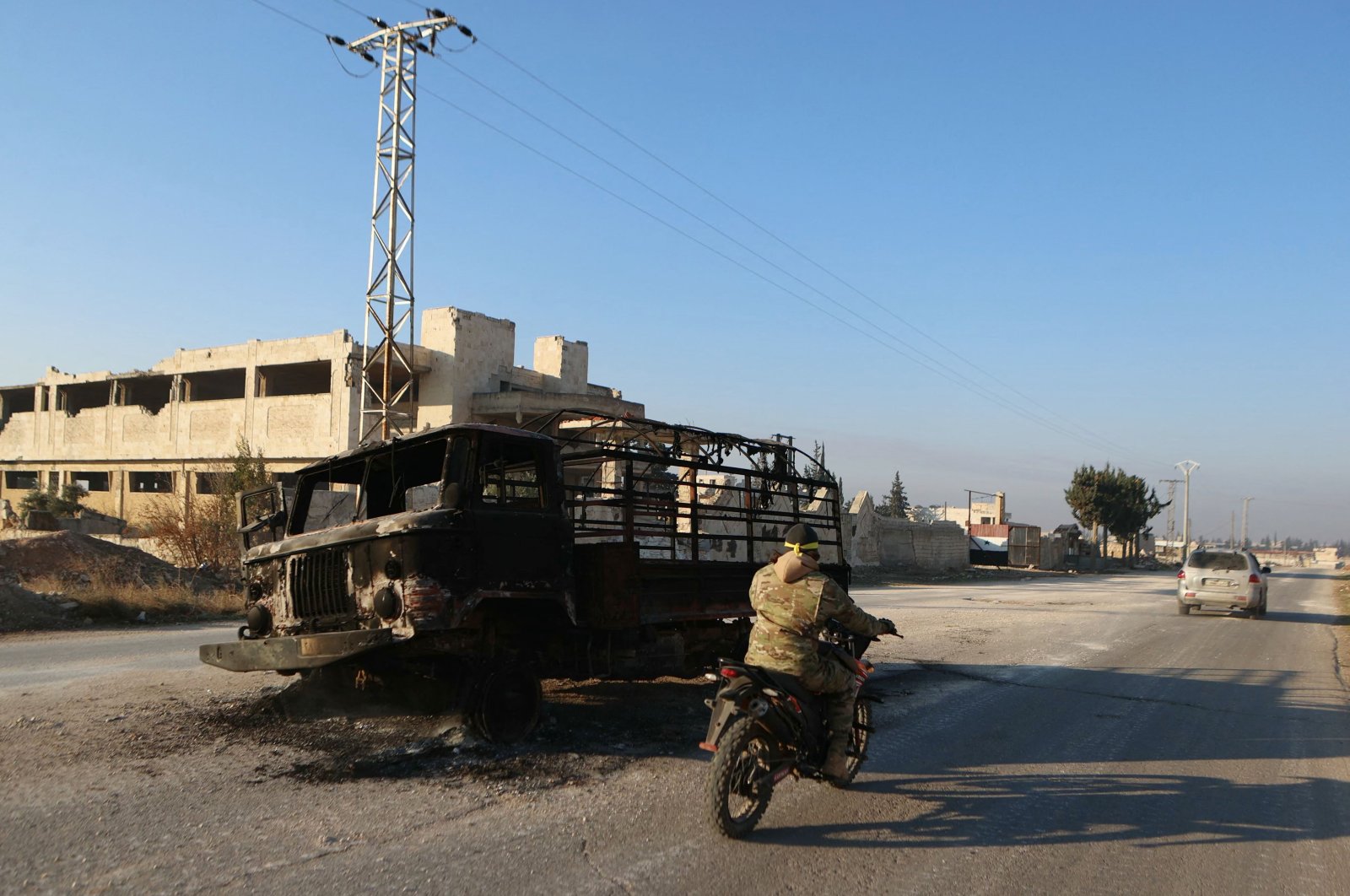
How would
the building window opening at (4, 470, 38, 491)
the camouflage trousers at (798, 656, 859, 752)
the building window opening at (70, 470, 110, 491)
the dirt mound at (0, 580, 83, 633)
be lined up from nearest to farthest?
the camouflage trousers at (798, 656, 859, 752) → the dirt mound at (0, 580, 83, 633) → the building window opening at (70, 470, 110, 491) → the building window opening at (4, 470, 38, 491)

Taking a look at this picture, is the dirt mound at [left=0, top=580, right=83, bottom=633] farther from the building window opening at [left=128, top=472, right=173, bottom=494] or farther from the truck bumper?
the building window opening at [left=128, top=472, right=173, bottom=494]

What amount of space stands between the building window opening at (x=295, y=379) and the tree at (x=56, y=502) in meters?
8.96

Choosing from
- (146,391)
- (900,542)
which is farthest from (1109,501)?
(146,391)

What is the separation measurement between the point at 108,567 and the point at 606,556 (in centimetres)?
1567

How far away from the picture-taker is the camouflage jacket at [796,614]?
537 centimetres

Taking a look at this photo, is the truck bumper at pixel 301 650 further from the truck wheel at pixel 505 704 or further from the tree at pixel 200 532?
the tree at pixel 200 532

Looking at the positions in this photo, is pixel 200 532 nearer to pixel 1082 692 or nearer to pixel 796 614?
Answer: pixel 1082 692

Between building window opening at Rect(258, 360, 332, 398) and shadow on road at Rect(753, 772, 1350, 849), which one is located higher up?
building window opening at Rect(258, 360, 332, 398)

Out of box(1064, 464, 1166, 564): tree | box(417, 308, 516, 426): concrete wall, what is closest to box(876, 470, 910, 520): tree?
box(1064, 464, 1166, 564): tree

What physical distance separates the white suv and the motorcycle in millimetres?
19013

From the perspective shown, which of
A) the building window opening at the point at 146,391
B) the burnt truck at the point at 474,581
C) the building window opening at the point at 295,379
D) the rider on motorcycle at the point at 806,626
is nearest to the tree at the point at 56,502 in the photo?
→ the building window opening at the point at 146,391

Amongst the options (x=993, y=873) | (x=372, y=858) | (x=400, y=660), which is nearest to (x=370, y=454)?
(x=400, y=660)

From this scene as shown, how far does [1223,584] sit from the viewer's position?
2114cm

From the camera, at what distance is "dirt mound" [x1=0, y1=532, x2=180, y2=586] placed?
18297mm
